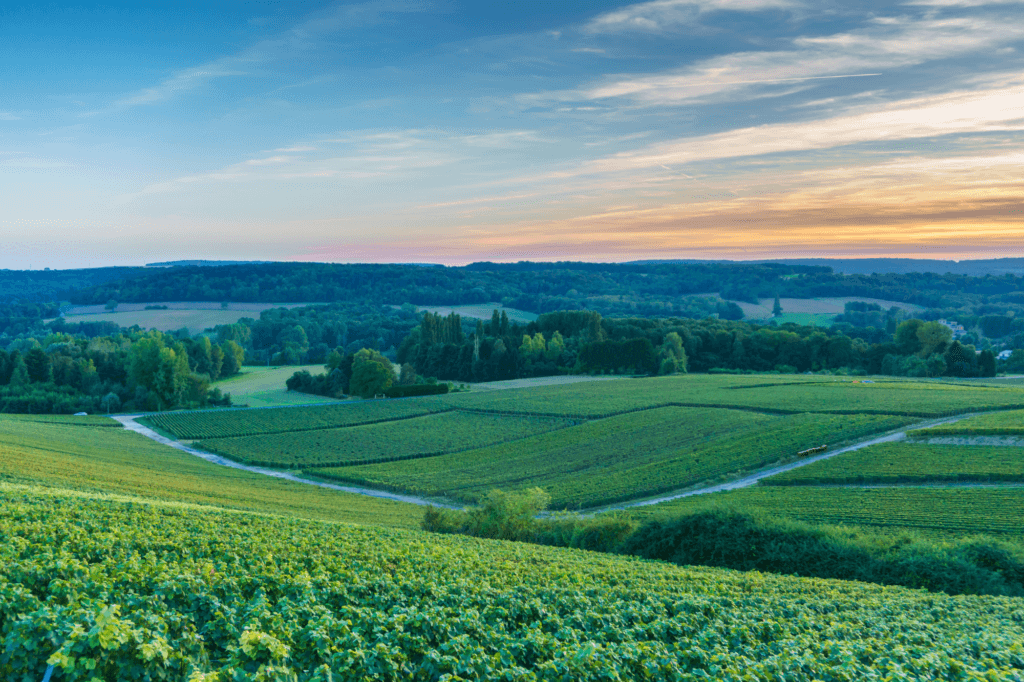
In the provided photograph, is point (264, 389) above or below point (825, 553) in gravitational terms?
below

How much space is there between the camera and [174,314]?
17238 centimetres

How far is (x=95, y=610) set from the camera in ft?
34.9

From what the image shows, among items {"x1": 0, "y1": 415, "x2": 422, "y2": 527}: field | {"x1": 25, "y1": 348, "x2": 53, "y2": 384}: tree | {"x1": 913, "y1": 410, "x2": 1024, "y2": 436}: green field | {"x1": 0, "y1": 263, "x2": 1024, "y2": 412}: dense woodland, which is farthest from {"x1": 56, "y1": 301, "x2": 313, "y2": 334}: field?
{"x1": 913, "y1": 410, "x2": 1024, "y2": 436}: green field

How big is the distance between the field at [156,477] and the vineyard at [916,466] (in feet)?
88.0

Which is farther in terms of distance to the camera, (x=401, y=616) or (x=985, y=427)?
(x=985, y=427)

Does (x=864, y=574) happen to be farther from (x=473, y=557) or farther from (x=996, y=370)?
(x=996, y=370)

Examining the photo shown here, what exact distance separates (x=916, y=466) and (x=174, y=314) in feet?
564

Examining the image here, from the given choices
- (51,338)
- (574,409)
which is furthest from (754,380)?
(51,338)

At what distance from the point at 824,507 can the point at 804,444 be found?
53.6 ft

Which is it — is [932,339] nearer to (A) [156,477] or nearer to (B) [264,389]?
(B) [264,389]

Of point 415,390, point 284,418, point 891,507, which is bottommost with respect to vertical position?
point 284,418

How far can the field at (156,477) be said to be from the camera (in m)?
33.8

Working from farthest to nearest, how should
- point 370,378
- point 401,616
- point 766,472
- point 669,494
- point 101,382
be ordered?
point 370,378, point 101,382, point 766,472, point 669,494, point 401,616

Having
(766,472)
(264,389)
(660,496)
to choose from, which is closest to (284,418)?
(264,389)
